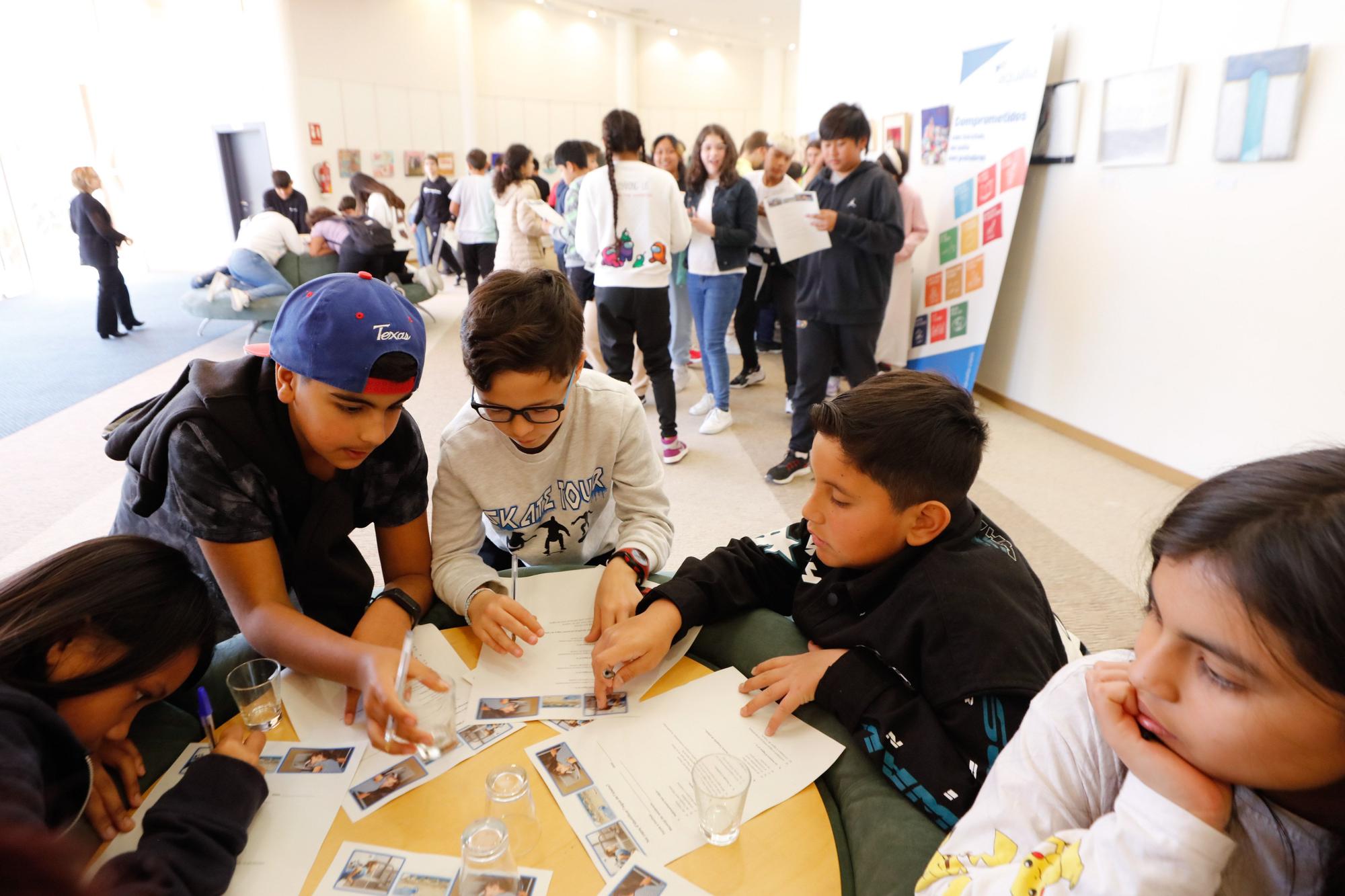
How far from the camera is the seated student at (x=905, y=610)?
1.03m

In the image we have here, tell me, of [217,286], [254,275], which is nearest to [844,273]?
[254,275]

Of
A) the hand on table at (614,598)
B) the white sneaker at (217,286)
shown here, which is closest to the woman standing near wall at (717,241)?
the hand on table at (614,598)

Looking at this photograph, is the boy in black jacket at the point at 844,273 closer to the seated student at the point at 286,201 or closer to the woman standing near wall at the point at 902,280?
the woman standing near wall at the point at 902,280

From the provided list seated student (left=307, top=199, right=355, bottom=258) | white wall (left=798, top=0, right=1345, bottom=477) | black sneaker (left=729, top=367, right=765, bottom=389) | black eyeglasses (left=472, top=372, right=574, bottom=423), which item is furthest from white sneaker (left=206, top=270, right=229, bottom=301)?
black eyeglasses (left=472, top=372, right=574, bottom=423)

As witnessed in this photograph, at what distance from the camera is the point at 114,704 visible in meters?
1.02

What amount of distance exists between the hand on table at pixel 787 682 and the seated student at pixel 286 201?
7513 millimetres

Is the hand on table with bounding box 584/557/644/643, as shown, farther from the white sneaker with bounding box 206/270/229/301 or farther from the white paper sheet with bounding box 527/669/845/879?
the white sneaker with bounding box 206/270/229/301

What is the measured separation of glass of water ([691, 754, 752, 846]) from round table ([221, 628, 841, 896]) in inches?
0.6

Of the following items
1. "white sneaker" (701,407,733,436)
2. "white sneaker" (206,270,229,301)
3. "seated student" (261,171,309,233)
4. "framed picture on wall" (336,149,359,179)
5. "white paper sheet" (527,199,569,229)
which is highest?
"framed picture on wall" (336,149,359,179)

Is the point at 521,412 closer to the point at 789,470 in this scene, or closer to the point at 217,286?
the point at 789,470

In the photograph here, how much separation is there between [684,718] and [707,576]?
31cm

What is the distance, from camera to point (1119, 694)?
77cm

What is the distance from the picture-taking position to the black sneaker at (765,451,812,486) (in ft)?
11.7

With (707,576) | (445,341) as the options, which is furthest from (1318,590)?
(445,341)
